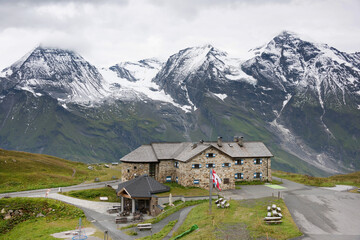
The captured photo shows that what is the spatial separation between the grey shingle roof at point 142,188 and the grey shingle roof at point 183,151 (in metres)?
8.81

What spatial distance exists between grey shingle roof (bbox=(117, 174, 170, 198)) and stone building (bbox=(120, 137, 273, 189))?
8.42 meters

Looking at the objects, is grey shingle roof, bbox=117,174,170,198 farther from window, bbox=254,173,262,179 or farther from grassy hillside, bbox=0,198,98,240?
window, bbox=254,173,262,179

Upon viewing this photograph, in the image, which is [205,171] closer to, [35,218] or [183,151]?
[183,151]

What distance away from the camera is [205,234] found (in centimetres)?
2716

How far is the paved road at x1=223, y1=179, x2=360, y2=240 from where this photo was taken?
2823 cm

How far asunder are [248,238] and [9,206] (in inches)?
1446

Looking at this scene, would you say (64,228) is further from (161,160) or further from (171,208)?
(161,160)

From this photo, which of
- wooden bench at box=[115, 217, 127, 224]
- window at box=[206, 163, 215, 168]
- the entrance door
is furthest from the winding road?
the entrance door

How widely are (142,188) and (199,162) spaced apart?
45.3 ft

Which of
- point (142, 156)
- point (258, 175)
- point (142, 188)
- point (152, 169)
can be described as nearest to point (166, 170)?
point (152, 169)

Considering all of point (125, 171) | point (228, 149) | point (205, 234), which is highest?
point (228, 149)

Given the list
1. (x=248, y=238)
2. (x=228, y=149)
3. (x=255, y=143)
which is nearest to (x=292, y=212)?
(x=248, y=238)

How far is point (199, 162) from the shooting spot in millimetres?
56375

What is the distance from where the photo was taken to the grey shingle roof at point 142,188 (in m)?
45.8
